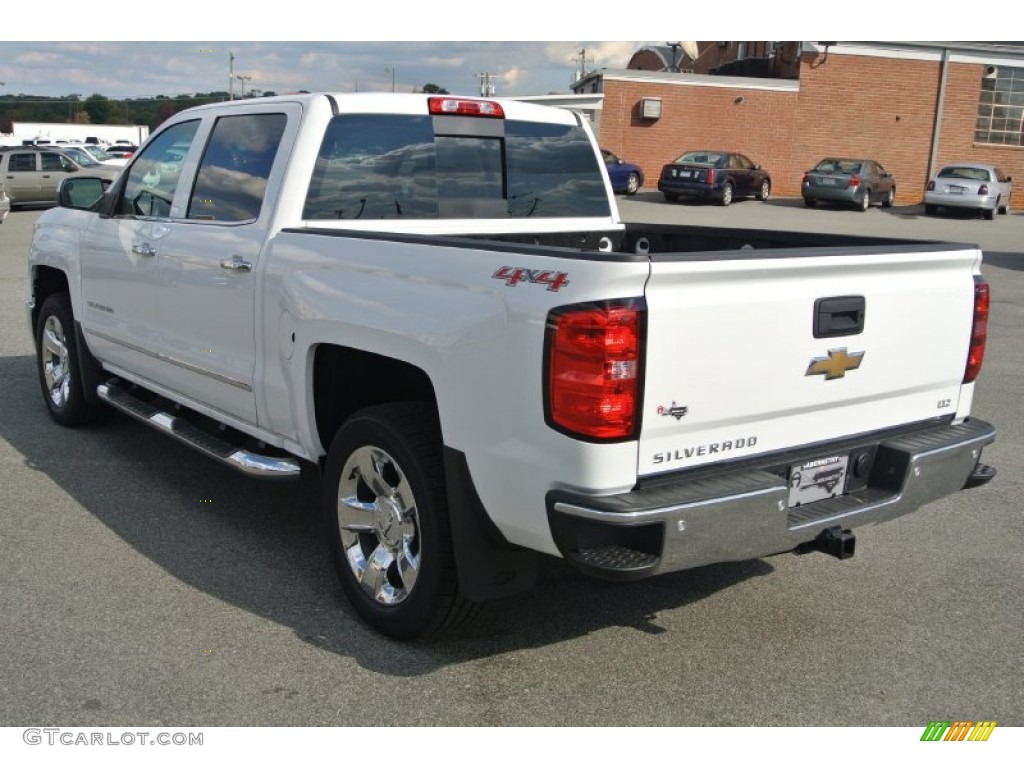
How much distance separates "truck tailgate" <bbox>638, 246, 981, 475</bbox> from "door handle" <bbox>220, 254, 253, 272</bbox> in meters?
2.11

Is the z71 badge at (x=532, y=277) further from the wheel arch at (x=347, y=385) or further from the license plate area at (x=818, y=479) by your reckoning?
the license plate area at (x=818, y=479)

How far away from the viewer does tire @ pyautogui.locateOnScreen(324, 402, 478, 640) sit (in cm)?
354

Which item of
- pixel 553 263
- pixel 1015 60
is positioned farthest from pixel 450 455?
pixel 1015 60

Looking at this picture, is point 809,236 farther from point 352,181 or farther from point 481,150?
point 352,181

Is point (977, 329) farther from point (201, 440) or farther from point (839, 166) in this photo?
point (839, 166)

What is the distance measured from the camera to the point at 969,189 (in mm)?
30969

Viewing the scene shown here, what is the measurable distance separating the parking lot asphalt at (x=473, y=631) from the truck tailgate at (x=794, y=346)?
870 mm

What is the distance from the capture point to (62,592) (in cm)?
421

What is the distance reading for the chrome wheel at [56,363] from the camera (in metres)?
6.69

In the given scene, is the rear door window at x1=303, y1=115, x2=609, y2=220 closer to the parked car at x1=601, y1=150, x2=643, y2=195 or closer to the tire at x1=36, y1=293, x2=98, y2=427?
the tire at x1=36, y1=293, x2=98, y2=427

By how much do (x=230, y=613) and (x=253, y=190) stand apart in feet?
6.25

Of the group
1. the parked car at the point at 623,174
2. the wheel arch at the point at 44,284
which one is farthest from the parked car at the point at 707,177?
the wheel arch at the point at 44,284

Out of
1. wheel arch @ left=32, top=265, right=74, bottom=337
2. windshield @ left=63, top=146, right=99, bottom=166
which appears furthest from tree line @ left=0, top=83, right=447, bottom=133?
wheel arch @ left=32, top=265, right=74, bottom=337

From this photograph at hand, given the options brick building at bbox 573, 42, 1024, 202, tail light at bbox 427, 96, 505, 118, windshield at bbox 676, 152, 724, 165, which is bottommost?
windshield at bbox 676, 152, 724, 165
